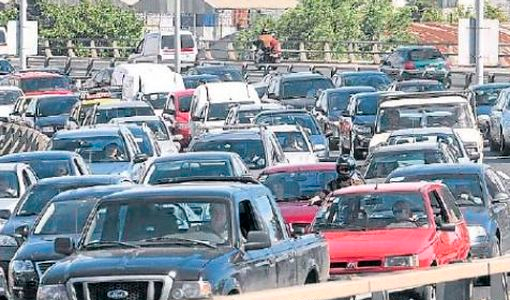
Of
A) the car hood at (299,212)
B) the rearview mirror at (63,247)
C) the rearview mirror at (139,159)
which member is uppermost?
the rearview mirror at (63,247)

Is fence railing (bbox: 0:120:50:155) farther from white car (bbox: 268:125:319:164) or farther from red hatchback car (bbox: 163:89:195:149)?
white car (bbox: 268:125:319:164)

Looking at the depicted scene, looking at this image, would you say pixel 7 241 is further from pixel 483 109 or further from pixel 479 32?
pixel 479 32

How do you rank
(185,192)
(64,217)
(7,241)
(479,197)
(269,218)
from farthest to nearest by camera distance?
1. (479,197)
2. (7,241)
3. (64,217)
4. (269,218)
5. (185,192)

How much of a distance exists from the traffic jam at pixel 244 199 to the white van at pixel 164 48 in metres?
28.0

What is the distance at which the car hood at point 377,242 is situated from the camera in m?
19.3

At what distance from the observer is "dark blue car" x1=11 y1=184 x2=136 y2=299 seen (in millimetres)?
19906

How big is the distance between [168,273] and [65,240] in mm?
1963

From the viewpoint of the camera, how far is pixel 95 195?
21.5m

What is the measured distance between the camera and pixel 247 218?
16.4m

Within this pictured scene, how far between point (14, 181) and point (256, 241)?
38.9 ft

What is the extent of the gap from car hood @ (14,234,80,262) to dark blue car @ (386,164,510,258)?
4953 millimetres

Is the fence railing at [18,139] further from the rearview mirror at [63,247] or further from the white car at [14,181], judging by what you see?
the rearview mirror at [63,247]

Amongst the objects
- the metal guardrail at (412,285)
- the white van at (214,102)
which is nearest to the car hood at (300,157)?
the white van at (214,102)

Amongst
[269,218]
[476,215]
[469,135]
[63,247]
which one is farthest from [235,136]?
[63,247]
